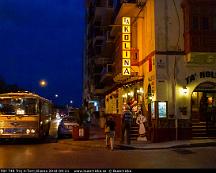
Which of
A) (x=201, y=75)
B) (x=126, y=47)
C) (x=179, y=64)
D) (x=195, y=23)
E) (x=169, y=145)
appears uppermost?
(x=195, y=23)

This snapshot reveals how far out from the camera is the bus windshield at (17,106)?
95.2 ft

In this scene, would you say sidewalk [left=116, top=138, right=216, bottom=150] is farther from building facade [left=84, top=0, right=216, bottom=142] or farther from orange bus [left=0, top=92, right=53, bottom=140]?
orange bus [left=0, top=92, right=53, bottom=140]

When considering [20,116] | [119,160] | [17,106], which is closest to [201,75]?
[20,116]

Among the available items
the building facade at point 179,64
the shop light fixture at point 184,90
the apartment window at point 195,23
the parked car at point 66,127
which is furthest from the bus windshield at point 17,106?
the apartment window at point 195,23

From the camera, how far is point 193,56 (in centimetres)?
2883

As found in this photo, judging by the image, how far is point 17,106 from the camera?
29141mm

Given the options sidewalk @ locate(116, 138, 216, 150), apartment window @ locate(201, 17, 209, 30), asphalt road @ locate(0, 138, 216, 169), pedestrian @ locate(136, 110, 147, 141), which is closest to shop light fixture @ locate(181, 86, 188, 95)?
pedestrian @ locate(136, 110, 147, 141)

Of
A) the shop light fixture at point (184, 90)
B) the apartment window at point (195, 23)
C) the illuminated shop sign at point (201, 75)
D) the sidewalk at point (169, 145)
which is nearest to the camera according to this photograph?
the sidewalk at point (169, 145)

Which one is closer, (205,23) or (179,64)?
(205,23)

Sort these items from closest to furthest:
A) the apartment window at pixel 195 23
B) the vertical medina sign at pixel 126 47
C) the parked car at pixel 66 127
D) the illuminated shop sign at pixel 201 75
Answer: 1. the apartment window at pixel 195 23
2. the illuminated shop sign at pixel 201 75
3. the vertical medina sign at pixel 126 47
4. the parked car at pixel 66 127

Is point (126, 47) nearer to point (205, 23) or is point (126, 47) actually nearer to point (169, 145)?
point (205, 23)

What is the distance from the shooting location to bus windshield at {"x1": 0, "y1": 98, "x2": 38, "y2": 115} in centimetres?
2902

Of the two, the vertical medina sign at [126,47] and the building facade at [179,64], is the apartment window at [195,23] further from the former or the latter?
the vertical medina sign at [126,47]

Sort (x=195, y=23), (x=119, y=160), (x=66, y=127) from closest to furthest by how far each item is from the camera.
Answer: (x=119, y=160) < (x=195, y=23) < (x=66, y=127)
